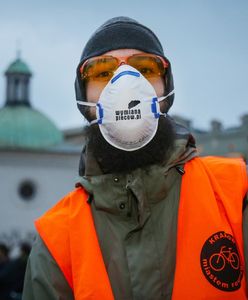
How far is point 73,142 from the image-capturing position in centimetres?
4562

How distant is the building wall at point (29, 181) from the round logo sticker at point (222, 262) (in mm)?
32848

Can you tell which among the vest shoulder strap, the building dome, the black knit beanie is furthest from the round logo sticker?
the building dome

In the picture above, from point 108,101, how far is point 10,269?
6.43 m

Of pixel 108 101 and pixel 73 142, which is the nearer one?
pixel 108 101

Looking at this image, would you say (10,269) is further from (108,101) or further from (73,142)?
(73,142)

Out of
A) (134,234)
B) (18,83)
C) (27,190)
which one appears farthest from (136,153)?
(18,83)

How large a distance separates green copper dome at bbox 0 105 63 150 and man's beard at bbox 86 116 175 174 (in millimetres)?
33943

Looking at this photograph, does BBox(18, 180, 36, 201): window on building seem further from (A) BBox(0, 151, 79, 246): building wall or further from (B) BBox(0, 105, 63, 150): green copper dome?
(B) BBox(0, 105, 63, 150): green copper dome

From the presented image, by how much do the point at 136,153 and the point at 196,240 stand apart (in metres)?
0.42

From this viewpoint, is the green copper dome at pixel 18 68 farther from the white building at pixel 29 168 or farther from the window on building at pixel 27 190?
the window on building at pixel 27 190

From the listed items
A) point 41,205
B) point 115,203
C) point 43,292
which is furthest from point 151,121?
point 41,205

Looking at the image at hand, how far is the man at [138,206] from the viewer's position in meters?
2.26

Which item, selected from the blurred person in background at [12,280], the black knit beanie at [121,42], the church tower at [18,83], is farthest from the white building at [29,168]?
the black knit beanie at [121,42]

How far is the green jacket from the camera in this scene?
2.29 metres
